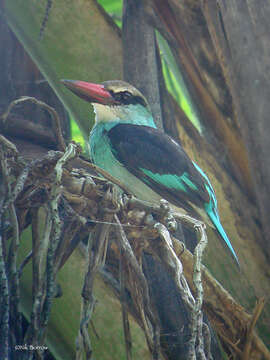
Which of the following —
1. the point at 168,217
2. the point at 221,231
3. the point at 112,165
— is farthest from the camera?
the point at 112,165

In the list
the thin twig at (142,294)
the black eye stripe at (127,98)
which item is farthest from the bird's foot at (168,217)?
the black eye stripe at (127,98)

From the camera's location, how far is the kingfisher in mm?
2570

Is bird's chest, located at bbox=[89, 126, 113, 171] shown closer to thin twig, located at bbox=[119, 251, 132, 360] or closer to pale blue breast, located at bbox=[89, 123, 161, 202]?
pale blue breast, located at bbox=[89, 123, 161, 202]

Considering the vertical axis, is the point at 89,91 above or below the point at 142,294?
above

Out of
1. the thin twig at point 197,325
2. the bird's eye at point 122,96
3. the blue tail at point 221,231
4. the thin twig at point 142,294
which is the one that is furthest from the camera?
the bird's eye at point 122,96

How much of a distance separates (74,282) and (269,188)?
992 millimetres

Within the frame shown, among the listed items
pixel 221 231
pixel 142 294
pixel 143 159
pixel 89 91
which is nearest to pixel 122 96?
pixel 89 91

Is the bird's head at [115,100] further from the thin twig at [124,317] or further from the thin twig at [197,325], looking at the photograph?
the thin twig at [197,325]

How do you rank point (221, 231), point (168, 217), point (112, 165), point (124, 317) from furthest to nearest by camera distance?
point (112, 165)
point (221, 231)
point (168, 217)
point (124, 317)

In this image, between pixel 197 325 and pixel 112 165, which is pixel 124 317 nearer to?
A: pixel 197 325

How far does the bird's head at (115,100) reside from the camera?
267 centimetres

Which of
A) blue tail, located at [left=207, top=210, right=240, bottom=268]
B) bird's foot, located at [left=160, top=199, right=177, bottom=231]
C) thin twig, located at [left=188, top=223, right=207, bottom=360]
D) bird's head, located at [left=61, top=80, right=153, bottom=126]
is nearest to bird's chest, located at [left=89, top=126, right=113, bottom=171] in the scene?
bird's head, located at [left=61, top=80, right=153, bottom=126]

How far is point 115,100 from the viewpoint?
9.49ft

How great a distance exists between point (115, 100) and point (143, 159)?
0.41 metres
